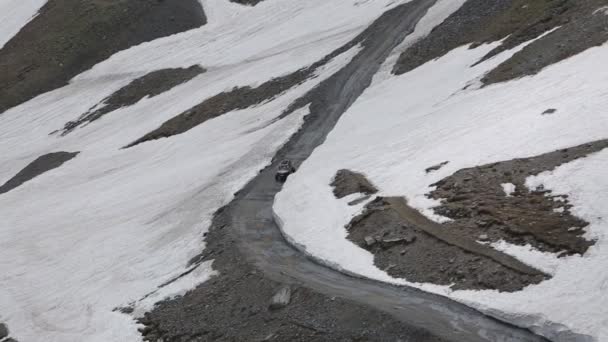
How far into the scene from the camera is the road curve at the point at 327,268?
15.2 metres

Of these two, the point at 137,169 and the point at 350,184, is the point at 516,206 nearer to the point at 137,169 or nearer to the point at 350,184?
the point at 350,184

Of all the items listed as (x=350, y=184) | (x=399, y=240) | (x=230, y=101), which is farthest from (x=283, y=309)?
(x=230, y=101)

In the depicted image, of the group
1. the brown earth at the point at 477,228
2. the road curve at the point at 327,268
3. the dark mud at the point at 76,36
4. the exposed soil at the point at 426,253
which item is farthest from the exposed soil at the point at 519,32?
the dark mud at the point at 76,36

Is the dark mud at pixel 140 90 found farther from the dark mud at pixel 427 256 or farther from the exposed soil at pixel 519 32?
the dark mud at pixel 427 256

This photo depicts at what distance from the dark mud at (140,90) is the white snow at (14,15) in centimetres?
2410

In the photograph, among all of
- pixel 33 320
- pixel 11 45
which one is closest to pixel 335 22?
pixel 11 45

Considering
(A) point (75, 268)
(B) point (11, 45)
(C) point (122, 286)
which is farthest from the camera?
(B) point (11, 45)

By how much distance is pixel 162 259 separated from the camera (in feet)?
88.5

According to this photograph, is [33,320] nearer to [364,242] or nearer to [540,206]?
[364,242]

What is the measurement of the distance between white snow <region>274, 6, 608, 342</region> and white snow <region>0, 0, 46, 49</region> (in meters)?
53.8

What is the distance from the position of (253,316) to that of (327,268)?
301 cm

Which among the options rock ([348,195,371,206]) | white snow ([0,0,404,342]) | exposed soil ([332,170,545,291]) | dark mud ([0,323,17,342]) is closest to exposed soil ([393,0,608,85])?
white snow ([0,0,404,342])

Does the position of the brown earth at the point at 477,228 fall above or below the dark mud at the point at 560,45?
below

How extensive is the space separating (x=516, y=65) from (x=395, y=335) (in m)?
21.6
